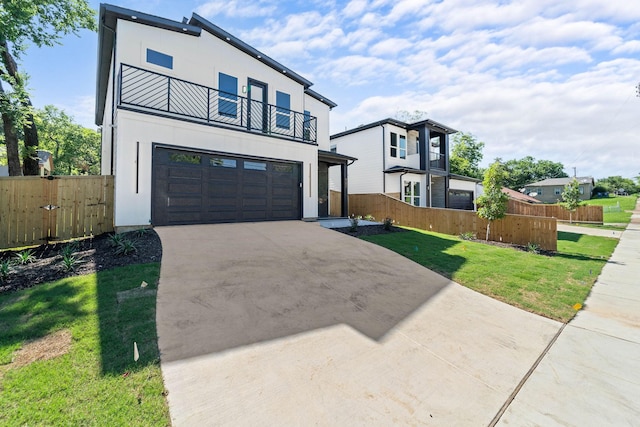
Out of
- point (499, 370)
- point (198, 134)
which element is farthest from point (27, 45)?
point (499, 370)

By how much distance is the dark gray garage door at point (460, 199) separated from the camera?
79.7 feet

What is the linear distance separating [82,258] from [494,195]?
14273mm

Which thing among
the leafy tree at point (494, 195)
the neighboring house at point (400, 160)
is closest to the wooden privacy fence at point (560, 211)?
→ the neighboring house at point (400, 160)

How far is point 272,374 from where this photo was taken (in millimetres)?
2697

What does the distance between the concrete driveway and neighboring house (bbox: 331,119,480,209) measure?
565 inches

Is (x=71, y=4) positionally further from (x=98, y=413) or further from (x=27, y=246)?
(x=98, y=413)

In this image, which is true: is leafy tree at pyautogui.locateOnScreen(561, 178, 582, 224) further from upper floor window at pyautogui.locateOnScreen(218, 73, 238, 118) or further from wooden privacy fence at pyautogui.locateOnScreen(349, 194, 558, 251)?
upper floor window at pyautogui.locateOnScreen(218, 73, 238, 118)

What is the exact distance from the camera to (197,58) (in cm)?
1035

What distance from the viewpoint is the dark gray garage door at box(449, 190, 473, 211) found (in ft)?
79.7

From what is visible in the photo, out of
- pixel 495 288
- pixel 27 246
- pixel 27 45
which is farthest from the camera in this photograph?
pixel 27 45

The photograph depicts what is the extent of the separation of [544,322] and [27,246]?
40.0 feet

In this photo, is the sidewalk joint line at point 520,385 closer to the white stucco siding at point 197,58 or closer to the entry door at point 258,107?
the entry door at point 258,107

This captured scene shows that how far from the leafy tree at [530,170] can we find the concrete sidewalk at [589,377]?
76556mm

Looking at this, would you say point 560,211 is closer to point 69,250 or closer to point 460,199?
point 460,199
